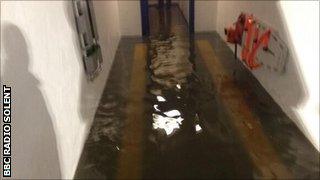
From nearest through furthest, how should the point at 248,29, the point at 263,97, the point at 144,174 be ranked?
the point at 144,174 < the point at 263,97 < the point at 248,29

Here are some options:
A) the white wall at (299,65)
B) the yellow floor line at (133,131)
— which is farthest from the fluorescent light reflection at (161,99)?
the white wall at (299,65)

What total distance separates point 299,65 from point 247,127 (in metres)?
0.90

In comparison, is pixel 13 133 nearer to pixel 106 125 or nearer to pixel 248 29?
pixel 106 125

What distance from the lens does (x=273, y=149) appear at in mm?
3193

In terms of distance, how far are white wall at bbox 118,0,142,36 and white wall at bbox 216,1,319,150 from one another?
4.42m

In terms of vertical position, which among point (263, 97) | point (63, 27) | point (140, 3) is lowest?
point (263, 97)

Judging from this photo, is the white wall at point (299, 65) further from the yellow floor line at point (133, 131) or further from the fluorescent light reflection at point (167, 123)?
the yellow floor line at point (133, 131)

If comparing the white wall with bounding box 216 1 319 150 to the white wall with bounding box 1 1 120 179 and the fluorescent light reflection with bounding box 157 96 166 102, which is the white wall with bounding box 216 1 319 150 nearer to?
the fluorescent light reflection with bounding box 157 96 166 102

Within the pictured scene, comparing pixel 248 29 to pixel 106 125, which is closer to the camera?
pixel 106 125

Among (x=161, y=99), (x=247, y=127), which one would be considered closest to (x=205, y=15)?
(x=161, y=99)

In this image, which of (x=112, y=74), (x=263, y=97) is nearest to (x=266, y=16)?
(x=263, y=97)

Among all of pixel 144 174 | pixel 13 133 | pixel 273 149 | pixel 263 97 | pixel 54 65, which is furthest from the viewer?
pixel 263 97

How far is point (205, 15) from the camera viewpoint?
8398mm

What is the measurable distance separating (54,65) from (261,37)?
9.73 feet
